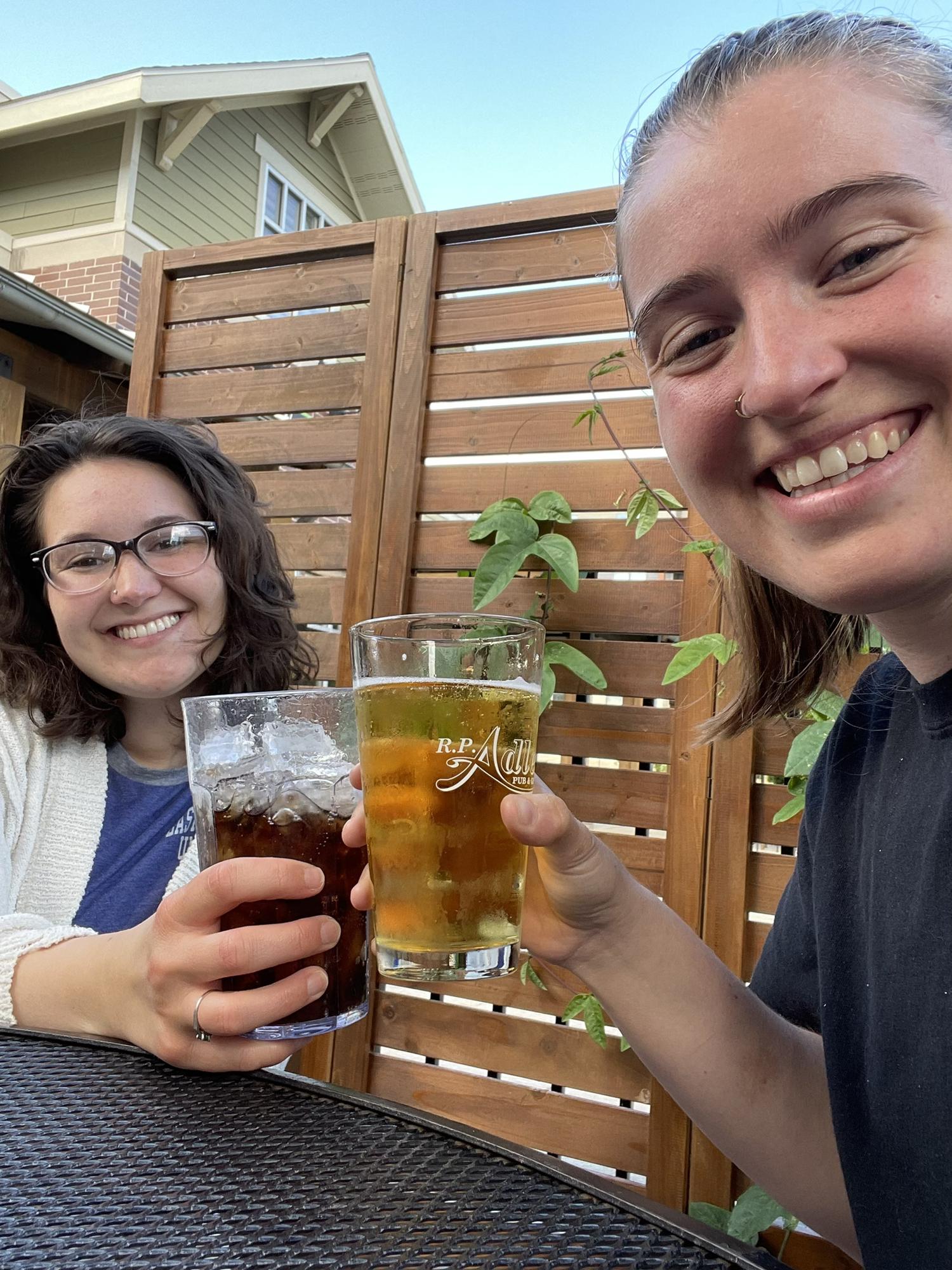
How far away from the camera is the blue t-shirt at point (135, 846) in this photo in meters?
1.67

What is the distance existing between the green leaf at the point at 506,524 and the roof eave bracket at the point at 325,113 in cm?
842

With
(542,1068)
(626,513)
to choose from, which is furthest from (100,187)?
(542,1068)

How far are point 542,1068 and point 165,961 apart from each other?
2074mm

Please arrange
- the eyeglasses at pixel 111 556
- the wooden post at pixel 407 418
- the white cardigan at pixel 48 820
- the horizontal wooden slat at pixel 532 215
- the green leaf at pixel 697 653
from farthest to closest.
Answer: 1. the wooden post at pixel 407 418
2. the horizontal wooden slat at pixel 532 215
3. the green leaf at pixel 697 653
4. the eyeglasses at pixel 111 556
5. the white cardigan at pixel 48 820

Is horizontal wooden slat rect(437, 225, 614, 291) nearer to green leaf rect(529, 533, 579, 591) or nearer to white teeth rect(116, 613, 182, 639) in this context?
green leaf rect(529, 533, 579, 591)

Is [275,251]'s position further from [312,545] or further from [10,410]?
[10,410]

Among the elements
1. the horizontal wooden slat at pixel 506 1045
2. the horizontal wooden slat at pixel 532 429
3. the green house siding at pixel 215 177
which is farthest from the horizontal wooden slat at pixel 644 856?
the green house siding at pixel 215 177

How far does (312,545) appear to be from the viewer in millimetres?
3266

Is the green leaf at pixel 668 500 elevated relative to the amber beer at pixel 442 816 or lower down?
elevated

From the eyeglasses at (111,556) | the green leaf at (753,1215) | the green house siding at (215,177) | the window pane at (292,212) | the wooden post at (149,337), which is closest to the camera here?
the eyeglasses at (111,556)

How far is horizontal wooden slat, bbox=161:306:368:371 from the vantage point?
10.9ft

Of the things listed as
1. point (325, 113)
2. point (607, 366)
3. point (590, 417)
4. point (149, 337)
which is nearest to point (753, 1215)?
point (590, 417)

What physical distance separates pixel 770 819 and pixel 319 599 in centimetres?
166

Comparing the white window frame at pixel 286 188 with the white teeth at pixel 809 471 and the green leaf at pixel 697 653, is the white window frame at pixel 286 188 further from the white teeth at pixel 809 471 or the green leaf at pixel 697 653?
the white teeth at pixel 809 471
